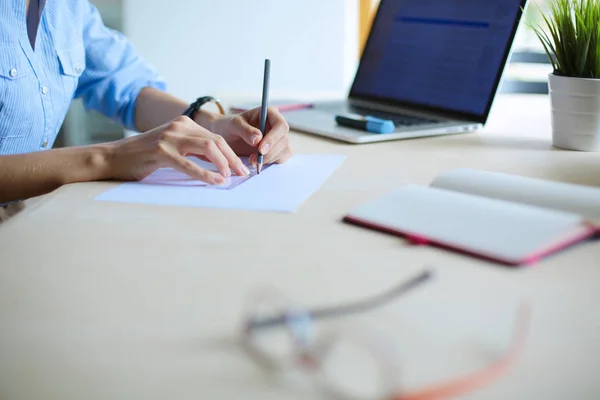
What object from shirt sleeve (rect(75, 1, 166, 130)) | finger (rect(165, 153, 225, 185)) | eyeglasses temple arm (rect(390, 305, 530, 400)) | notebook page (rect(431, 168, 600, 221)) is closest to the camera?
eyeglasses temple arm (rect(390, 305, 530, 400))

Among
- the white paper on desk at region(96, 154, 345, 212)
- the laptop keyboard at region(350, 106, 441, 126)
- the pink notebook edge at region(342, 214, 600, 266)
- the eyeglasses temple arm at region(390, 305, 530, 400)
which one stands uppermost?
the laptop keyboard at region(350, 106, 441, 126)

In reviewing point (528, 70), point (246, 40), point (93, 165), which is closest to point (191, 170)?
point (93, 165)

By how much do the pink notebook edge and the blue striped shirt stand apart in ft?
2.10

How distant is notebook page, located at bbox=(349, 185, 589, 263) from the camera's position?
0.58 m

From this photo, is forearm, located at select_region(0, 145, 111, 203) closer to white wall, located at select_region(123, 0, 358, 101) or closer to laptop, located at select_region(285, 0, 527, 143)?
laptop, located at select_region(285, 0, 527, 143)

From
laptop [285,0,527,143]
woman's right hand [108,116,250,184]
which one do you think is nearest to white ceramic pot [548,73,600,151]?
laptop [285,0,527,143]

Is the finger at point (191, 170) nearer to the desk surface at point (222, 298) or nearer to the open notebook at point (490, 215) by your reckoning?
the desk surface at point (222, 298)

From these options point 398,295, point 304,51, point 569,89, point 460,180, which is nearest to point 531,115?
point 569,89

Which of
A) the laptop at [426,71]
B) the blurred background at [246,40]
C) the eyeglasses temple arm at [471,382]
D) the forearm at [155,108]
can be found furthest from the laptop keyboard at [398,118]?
the eyeglasses temple arm at [471,382]

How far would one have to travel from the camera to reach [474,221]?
24.7 inches

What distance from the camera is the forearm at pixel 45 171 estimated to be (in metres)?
0.82

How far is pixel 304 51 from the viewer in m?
1.89

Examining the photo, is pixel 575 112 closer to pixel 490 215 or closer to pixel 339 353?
pixel 490 215

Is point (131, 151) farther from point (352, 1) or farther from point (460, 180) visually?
point (352, 1)
